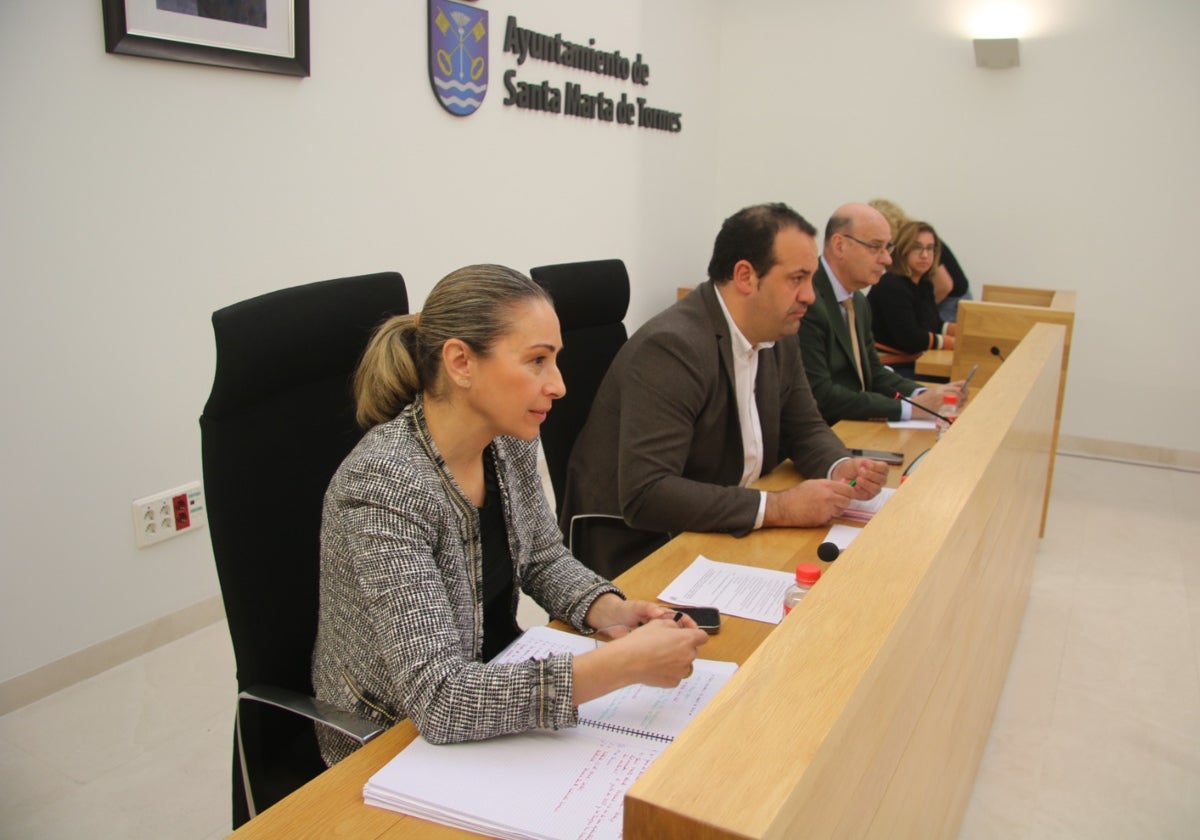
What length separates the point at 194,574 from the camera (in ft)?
9.41

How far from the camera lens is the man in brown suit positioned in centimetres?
194

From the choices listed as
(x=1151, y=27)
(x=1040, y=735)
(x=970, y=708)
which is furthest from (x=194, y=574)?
(x=1151, y=27)

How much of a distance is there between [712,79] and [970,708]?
4.60 m

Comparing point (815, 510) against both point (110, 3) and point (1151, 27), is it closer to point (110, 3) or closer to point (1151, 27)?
point (110, 3)

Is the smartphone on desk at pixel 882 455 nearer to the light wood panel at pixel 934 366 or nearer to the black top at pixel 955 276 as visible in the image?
the light wood panel at pixel 934 366

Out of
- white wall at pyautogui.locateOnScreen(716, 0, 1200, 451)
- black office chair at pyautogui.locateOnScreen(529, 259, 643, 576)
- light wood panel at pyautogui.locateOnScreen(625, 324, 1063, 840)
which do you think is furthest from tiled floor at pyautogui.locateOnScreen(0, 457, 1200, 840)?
white wall at pyautogui.locateOnScreen(716, 0, 1200, 451)

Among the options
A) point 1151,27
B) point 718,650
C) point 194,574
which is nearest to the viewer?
point 718,650

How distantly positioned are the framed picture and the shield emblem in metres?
0.66

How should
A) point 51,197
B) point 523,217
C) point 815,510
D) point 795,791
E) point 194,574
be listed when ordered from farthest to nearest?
point 523,217, point 194,574, point 51,197, point 815,510, point 795,791

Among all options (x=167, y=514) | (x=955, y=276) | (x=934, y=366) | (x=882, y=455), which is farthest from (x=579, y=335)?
(x=955, y=276)

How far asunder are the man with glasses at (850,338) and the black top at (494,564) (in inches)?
62.4

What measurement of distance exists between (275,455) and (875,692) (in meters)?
0.92

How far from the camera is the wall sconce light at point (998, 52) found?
495 cm

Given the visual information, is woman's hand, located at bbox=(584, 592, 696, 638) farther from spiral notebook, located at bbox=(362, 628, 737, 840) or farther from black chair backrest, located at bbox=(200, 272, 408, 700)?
black chair backrest, located at bbox=(200, 272, 408, 700)
